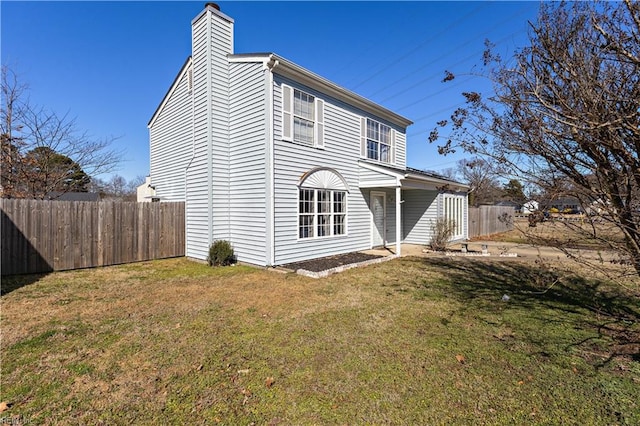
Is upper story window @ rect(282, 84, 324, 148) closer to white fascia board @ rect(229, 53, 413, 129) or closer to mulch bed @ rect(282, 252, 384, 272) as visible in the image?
white fascia board @ rect(229, 53, 413, 129)

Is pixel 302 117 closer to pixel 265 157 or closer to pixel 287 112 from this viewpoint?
pixel 287 112

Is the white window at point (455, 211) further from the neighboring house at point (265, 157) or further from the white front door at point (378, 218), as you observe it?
the white front door at point (378, 218)

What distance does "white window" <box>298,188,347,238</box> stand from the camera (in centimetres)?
949

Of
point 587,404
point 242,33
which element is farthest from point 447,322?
point 242,33

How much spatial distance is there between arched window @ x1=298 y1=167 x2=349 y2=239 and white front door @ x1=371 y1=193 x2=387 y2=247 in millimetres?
2068

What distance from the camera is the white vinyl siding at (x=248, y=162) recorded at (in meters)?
8.62

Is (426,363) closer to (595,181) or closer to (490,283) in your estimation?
(595,181)

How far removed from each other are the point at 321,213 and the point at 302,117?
326 centimetres

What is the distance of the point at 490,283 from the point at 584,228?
13.1 ft

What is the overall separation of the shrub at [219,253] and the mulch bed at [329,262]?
1.92 metres

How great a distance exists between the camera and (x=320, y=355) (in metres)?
3.43

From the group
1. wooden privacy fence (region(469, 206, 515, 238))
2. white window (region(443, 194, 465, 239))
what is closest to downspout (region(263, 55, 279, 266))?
white window (region(443, 194, 465, 239))

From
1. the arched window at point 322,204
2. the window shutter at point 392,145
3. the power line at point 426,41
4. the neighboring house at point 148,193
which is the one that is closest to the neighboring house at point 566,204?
the power line at point 426,41

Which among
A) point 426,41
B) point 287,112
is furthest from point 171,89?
point 426,41
